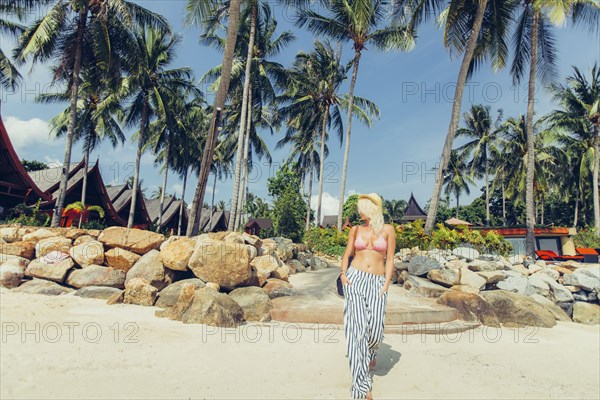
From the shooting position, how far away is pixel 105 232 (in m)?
7.98

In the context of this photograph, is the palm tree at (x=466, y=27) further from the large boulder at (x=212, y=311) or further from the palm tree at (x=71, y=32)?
the palm tree at (x=71, y=32)

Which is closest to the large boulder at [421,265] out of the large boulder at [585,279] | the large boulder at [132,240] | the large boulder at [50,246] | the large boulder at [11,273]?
the large boulder at [585,279]

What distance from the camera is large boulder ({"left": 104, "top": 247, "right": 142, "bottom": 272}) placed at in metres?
7.45

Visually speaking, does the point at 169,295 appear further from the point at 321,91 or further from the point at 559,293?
the point at 321,91

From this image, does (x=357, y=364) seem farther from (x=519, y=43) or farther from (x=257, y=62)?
(x=257, y=62)

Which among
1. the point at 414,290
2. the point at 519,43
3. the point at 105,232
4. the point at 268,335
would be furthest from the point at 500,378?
the point at 519,43

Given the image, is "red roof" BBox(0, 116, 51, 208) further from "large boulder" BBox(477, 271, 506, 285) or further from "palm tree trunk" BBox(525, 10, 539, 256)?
"palm tree trunk" BBox(525, 10, 539, 256)

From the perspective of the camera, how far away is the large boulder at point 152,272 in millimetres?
6953

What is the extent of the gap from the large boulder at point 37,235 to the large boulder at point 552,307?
1163 cm

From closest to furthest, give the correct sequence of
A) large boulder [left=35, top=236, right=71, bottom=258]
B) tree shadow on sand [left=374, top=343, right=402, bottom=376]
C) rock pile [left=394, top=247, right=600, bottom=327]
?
tree shadow on sand [left=374, top=343, right=402, bottom=376] < rock pile [left=394, top=247, right=600, bottom=327] < large boulder [left=35, top=236, right=71, bottom=258]

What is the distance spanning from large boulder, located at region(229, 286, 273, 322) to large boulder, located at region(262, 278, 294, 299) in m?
0.64

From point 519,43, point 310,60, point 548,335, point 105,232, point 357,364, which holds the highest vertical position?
point 310,60

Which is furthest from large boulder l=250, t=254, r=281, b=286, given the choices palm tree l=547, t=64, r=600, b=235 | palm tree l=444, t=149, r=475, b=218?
palm tree l=444, t=149, r=475, b=218

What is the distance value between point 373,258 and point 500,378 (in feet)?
6.78
